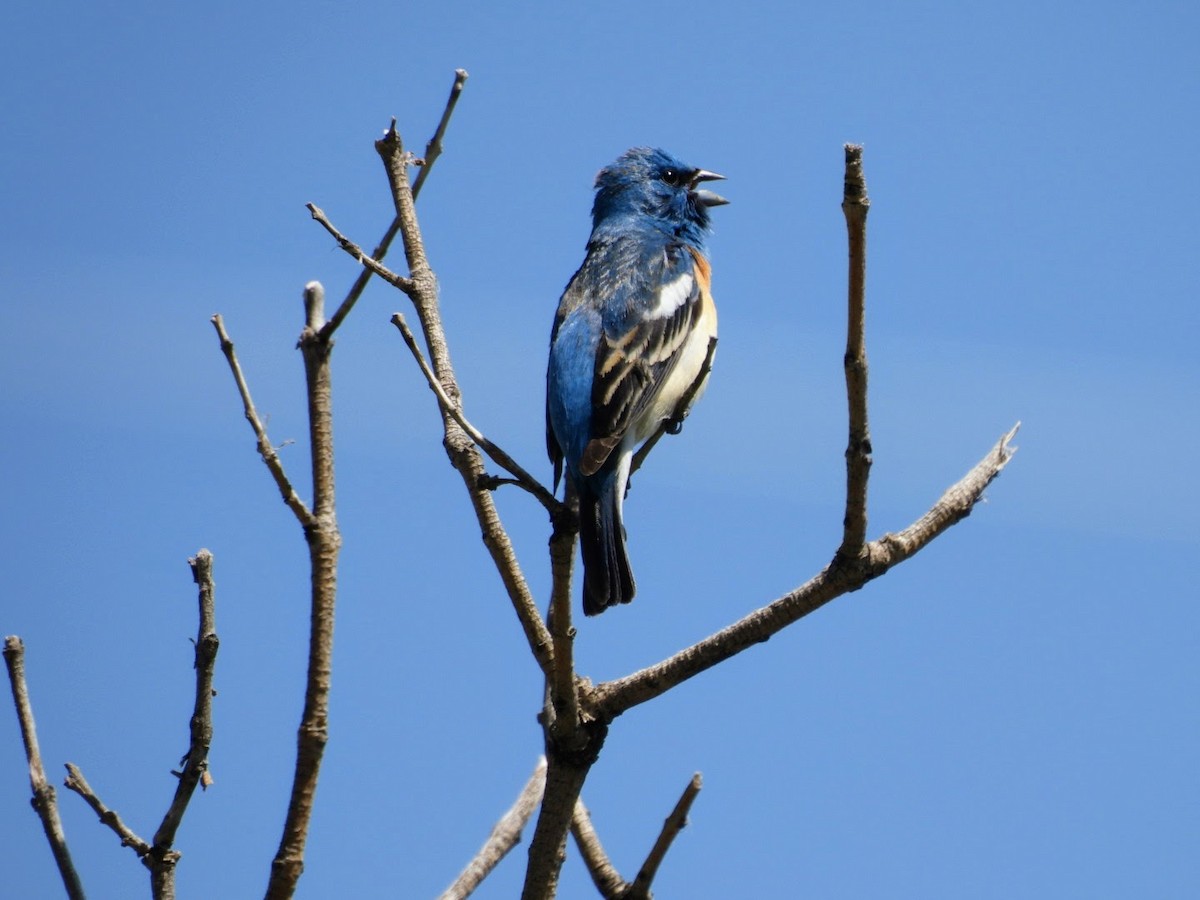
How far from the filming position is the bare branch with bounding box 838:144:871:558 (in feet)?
9.78

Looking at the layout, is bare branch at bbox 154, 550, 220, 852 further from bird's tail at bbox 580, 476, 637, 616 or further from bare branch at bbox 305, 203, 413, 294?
bird's tail at bbox 580, 476, 637, 616

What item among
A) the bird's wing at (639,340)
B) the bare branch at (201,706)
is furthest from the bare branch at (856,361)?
the bird's wing at (639,340)

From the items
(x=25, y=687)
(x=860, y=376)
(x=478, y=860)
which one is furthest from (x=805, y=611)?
(x=25, y=687)

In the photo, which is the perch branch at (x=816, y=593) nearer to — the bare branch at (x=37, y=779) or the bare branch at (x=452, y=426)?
the bare branch at (x=452, y=426)

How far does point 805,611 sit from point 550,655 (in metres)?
0.69

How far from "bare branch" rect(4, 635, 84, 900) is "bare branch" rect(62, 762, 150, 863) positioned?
0.30 feet

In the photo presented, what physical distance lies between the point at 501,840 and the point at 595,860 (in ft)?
0.91

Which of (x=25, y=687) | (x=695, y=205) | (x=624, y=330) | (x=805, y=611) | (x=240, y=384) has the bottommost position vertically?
(x=805, y=611)

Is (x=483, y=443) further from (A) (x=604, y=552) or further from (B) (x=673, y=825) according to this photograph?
(A) (x=604, y=552)

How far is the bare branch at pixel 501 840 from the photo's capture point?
3.47 m

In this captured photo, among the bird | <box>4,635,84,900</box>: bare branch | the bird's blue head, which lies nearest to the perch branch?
<box>4,635,84,900</box>: bare branch

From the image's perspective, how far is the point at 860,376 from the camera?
3.24 m

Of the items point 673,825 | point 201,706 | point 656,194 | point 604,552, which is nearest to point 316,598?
point 201,706

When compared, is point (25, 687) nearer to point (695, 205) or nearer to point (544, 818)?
point (544, 818)
